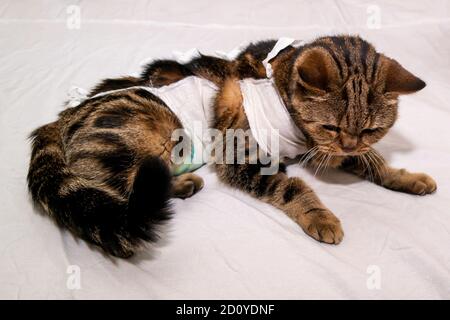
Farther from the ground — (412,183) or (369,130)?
(369,130)

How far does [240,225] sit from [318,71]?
503mm

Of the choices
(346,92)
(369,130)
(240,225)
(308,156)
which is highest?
(346,92)

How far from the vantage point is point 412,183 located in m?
1.37

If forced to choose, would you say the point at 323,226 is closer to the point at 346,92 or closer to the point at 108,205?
the point at 346,92

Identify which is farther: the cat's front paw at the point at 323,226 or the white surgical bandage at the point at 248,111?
the white surgical bandage at the point at 248,111

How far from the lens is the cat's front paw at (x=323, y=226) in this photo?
120 cm

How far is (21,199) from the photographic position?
1.36 metres

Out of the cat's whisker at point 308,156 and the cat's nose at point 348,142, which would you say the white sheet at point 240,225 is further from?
the cat's nose at point 348,142

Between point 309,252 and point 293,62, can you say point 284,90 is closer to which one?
point 293,62

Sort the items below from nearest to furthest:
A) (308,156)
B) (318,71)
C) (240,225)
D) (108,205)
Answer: (108,205) → (318,71) → (240,225) → (308,156)

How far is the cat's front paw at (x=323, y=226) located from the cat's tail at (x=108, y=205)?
0.44 metres

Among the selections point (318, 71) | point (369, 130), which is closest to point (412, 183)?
point (369, 130)

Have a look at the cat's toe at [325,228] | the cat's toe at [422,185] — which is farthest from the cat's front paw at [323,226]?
the cat's toe at [422,185]
